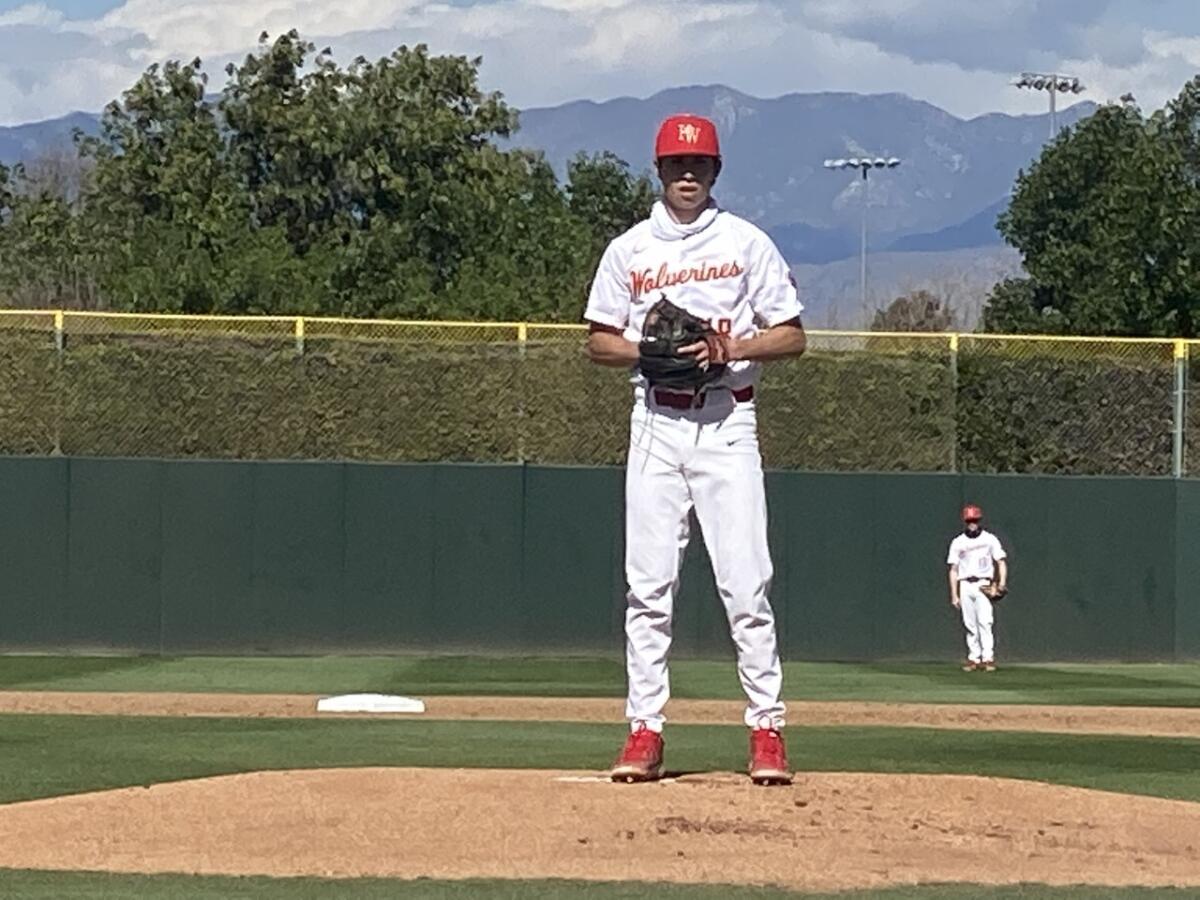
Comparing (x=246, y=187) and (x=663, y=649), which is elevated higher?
(x=246, y=187)

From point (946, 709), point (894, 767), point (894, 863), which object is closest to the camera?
point (894, 863)

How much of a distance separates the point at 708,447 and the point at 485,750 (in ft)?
13.7

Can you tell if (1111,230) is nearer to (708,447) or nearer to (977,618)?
(977,618)

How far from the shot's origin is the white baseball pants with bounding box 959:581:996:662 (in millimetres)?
22234

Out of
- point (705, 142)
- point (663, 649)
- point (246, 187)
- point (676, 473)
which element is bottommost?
point (663, 649)

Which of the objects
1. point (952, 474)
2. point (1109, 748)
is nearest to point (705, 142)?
point (1109, 748)

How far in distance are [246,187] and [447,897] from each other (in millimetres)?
36190

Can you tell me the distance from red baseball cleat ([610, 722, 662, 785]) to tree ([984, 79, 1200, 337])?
1070 inches

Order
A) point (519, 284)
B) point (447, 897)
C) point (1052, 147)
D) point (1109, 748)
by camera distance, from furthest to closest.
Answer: point (1052, 147), point (519, 284), point (1109, 748), point (447, 897)

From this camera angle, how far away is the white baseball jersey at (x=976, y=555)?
72.4ft

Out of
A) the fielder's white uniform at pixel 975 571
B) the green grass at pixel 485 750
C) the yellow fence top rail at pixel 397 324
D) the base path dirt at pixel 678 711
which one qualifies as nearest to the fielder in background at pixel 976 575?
the fielder's white uniform at pixel 975 571

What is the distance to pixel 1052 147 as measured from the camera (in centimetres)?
5319

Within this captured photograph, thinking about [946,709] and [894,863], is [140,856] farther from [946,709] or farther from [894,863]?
[946,709]

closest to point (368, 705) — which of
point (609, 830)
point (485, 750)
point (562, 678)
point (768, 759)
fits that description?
point (485, 750)
